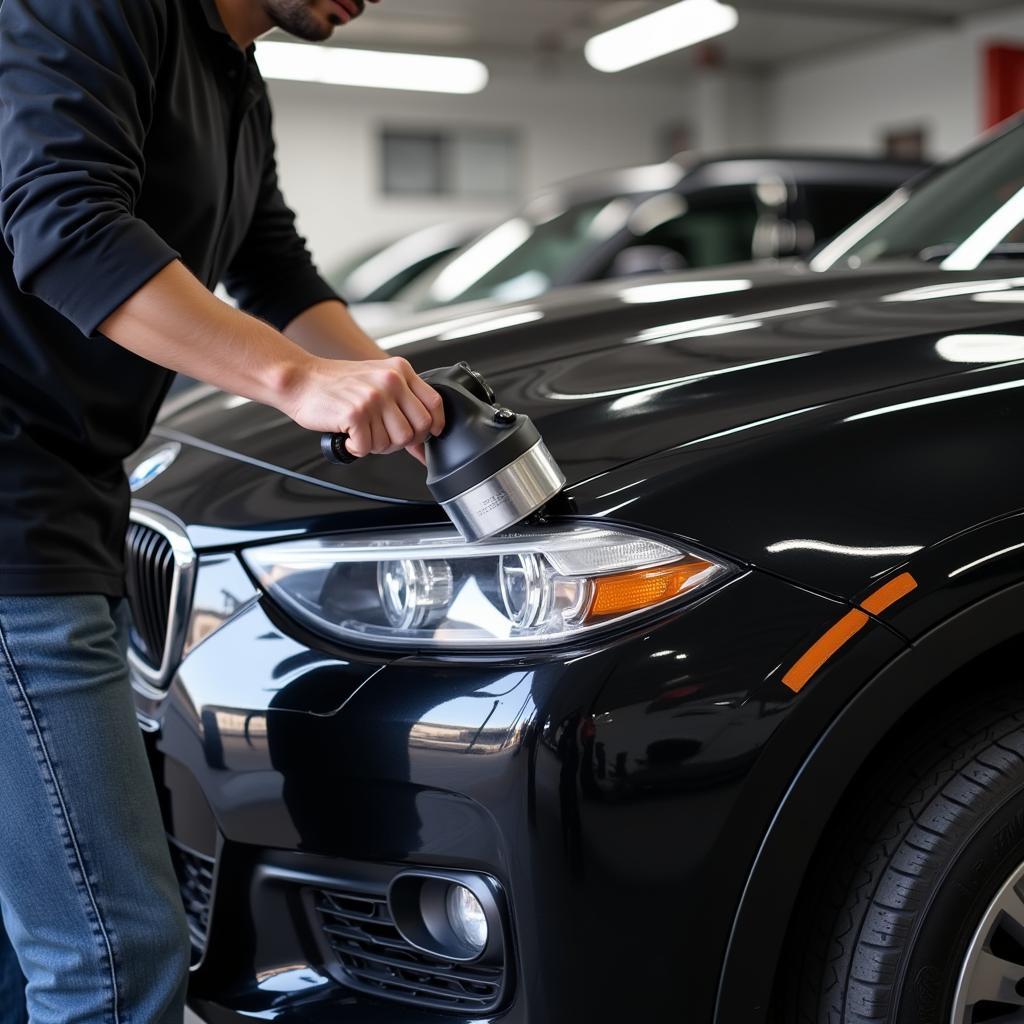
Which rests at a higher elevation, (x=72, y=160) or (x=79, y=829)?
(x=72, y=160)

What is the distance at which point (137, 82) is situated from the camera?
1358mm

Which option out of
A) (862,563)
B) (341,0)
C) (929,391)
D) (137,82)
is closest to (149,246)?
(137,82)

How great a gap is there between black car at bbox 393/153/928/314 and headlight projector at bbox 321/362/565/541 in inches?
180

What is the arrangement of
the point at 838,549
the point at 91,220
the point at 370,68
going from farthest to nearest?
the point at 370,68 → the point at 838,549 → the point at 91,220

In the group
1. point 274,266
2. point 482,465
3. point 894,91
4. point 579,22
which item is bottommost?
point 482,465

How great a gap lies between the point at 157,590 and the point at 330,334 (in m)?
0.44

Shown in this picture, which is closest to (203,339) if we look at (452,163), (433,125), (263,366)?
(263,366)

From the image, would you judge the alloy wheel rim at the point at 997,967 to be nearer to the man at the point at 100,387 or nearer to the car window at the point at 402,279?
the man at the point at 100,387

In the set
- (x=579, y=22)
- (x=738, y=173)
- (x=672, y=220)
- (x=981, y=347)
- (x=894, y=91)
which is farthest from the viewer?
(x=894, y=91)

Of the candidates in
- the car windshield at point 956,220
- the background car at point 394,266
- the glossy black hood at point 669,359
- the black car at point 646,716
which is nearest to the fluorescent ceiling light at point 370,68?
the background car at point 394,266

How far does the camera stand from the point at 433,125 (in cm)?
1853

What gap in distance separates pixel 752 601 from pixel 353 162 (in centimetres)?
1750

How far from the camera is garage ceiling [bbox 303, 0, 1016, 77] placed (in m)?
14.4

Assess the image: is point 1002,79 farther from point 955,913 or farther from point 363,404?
point 363,404
